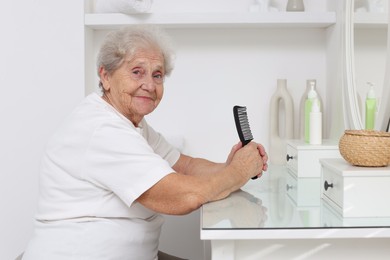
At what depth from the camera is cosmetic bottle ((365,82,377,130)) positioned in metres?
1.75

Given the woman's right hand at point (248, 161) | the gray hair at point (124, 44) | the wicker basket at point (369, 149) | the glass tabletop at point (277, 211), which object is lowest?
the glass tabletop at point (277, 211)

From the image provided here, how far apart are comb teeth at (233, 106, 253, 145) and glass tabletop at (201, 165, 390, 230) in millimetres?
146

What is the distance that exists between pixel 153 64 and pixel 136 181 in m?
0.43

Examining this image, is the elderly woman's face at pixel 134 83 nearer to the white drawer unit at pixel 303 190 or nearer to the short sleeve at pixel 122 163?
the short sleeve at pixel 122 163

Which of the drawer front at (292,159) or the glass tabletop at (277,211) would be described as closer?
the glass tabletop at (277,211)

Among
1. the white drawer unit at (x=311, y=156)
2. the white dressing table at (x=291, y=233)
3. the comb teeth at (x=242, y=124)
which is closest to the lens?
the white dressing table at (x=291, y=233)

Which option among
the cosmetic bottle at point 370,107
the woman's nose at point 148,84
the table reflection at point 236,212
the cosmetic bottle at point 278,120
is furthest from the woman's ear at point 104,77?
the cosmetic bottle at point 278,120

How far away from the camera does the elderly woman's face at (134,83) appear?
5.25ft

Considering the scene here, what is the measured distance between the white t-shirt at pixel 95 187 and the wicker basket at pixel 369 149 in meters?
0.44

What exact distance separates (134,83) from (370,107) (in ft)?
2.46

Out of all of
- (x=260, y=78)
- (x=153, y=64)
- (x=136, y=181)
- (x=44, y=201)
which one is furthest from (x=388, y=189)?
(x=260, y=78)

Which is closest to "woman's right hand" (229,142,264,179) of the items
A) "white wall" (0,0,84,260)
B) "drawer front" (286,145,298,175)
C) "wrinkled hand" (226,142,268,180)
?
"wrinkled hand" (226,142,268,180)

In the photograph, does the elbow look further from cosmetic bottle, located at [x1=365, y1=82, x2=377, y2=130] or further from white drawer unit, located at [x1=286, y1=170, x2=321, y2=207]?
cosmetic bottle, located at [x1=365, y1=82, x2=377, y2=130]

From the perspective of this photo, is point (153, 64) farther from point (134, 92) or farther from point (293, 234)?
point (293, 234)
